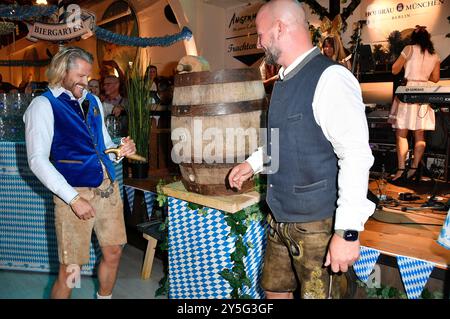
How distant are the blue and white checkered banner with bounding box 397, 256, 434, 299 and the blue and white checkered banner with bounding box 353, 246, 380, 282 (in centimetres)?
15

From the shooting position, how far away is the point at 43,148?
1960 mm

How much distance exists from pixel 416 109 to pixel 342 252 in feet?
13.5

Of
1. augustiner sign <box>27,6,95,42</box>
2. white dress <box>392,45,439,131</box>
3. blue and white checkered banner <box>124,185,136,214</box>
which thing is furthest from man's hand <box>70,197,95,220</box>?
→ white dress <box>392,45,439,131</box>

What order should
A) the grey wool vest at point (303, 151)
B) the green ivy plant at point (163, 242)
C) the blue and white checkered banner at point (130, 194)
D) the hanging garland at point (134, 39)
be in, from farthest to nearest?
the hanging garland at point (134, 39) → the blue and white checkered banner at point (130, 194) → the green ivy plant at point (163, 242) → the grey wool vest at point (303, 151)

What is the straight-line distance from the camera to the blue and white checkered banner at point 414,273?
2.11 m

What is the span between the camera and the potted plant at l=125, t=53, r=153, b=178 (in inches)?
159

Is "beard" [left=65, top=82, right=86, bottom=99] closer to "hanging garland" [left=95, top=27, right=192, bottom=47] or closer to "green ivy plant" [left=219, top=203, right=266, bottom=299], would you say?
"green ivy plant" [left=219, top=203, right=266, bottom=299]

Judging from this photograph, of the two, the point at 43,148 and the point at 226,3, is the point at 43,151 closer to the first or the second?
the point at 43,148

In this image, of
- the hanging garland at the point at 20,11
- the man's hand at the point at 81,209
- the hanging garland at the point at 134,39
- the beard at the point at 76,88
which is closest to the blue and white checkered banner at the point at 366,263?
the man's hand at the point at 81,209

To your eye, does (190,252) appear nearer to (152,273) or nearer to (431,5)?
(152,273)

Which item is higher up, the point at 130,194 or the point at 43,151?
the point at 43,151

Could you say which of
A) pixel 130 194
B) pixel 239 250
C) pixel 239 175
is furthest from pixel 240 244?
pixel 130 194

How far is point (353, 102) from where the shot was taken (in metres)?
1.39

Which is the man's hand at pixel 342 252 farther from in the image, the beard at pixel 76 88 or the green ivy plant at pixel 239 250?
the beard at pixel 76 88
